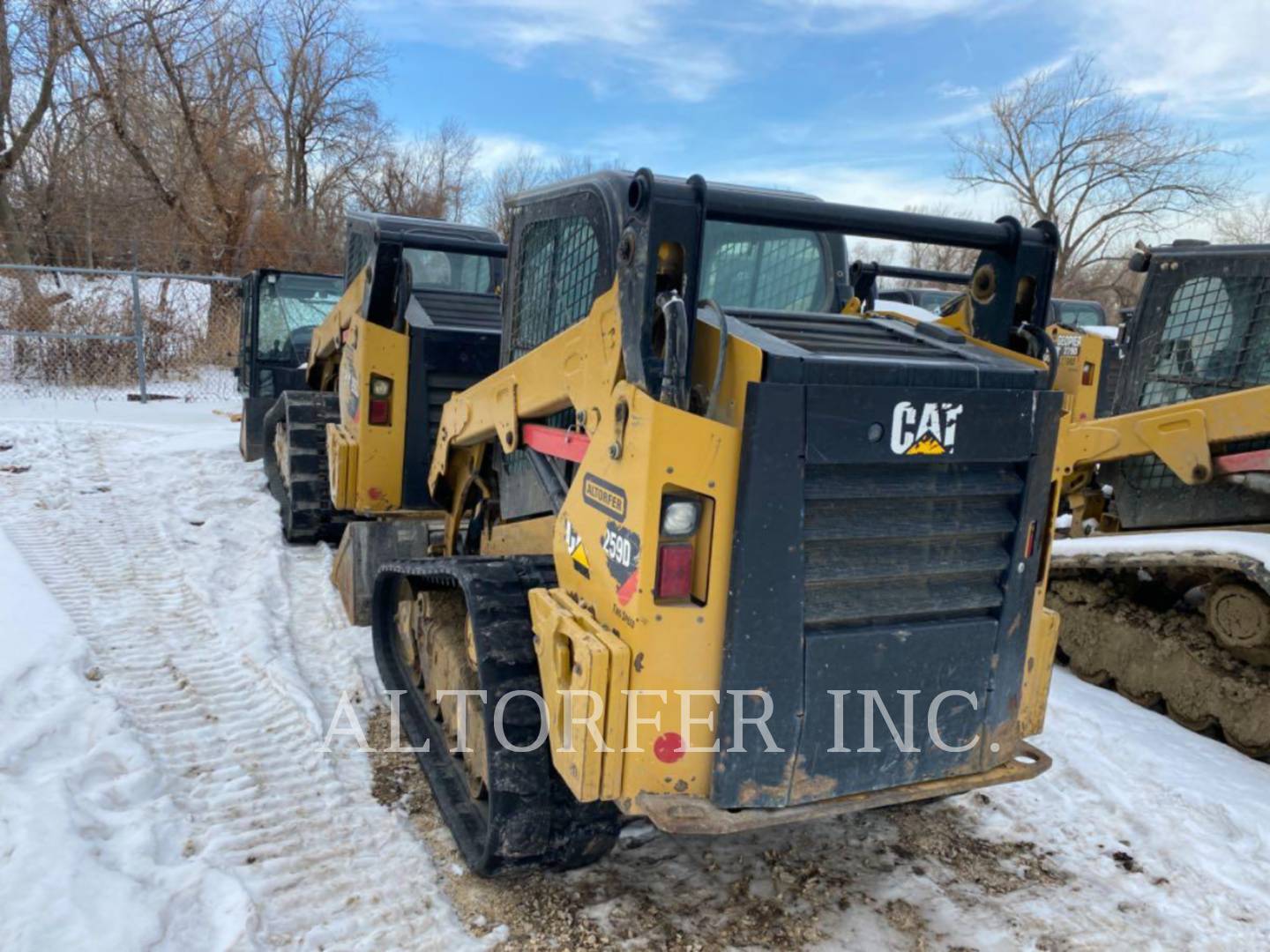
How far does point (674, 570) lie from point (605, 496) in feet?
0.94

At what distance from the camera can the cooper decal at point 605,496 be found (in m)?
A: 2.36

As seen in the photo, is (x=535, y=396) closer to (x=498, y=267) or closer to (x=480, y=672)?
(x=480, y=672)

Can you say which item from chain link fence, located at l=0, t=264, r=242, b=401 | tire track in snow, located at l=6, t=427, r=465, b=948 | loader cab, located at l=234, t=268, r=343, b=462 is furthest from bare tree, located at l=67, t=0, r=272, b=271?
tire track in snow, located at l=6, t=427, r=465, b=948

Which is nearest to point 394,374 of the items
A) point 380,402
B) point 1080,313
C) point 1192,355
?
point 380,402

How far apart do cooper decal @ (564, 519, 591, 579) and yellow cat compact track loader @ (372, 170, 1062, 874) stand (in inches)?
0.5

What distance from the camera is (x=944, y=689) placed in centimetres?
262

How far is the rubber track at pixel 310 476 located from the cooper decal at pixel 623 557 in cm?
465

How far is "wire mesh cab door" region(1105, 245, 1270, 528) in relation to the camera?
489cm

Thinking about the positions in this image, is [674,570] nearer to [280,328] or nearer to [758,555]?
[758,555]

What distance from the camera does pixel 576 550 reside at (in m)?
2.65

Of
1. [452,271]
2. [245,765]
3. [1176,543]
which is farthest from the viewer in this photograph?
[452,271]

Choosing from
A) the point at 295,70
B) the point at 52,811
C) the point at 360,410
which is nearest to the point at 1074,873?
the point at 52,811

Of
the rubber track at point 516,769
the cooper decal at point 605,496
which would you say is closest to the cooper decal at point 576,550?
the cooper decal at point 605,496

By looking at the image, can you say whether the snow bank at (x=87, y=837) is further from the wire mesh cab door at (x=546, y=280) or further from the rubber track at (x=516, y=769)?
the wire mesh cab door at (x=546, y=280)
